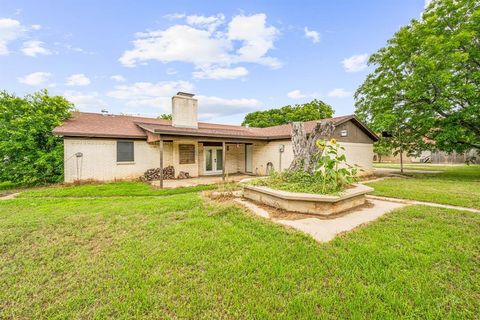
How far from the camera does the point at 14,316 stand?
7.36 feet

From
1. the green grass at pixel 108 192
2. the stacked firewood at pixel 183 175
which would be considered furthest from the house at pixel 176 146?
the green grass at pixel 108 192

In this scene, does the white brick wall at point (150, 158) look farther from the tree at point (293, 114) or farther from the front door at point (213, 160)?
the tree at point (293, 114)

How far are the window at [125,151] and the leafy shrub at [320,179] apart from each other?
7.89 metres

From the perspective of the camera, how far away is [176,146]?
12.5m

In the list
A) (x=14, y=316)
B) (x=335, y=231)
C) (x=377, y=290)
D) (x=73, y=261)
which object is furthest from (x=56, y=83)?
(x=377, y=290)

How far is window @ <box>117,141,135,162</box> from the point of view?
36.3 ft

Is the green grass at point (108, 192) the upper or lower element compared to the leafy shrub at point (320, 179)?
lower

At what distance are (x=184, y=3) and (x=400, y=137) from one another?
14.8 meters

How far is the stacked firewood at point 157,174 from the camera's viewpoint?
11.6m

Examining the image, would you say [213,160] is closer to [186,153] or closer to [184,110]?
[186,153]

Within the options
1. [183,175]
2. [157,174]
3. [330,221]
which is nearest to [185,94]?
[183,175]

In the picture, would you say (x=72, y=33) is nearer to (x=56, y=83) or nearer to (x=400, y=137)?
(x=56, y=83)

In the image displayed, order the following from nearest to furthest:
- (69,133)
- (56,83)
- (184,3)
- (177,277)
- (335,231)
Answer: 1. (177,277)
2. (335,231)
3. (69,133)
4. (184,3)
5. (56,83)

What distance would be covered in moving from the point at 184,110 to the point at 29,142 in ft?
24.3
